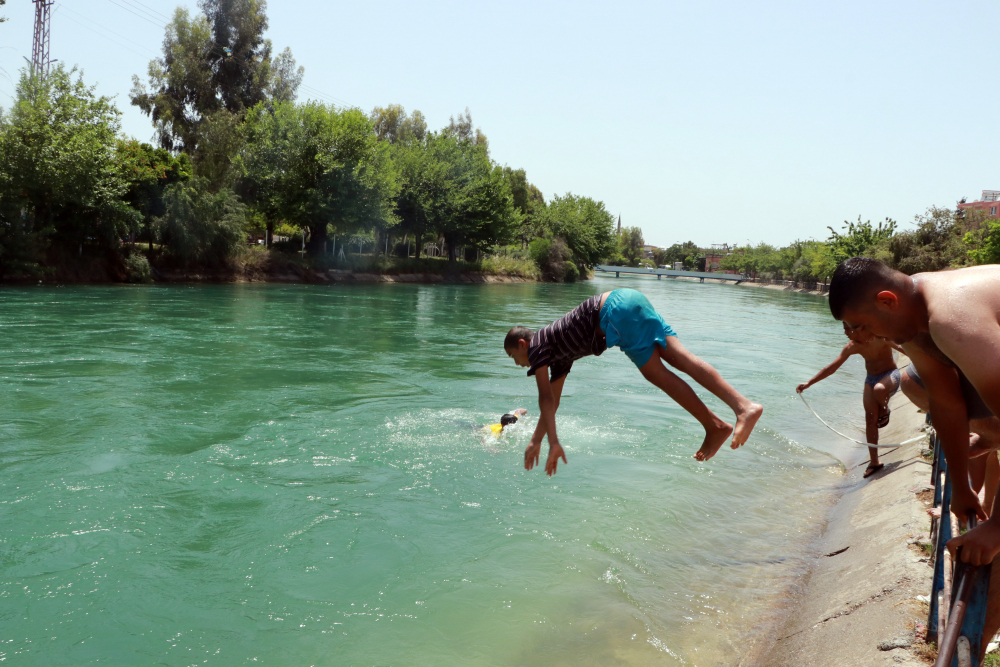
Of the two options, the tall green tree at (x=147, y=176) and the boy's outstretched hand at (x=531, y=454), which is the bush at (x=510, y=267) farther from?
the boy's outstretched hand at (x=531, y=454)

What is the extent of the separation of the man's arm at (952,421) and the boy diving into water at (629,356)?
1.90 m

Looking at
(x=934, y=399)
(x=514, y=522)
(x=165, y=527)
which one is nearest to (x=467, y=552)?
(x=514, y=522)

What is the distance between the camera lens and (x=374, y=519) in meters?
7.99

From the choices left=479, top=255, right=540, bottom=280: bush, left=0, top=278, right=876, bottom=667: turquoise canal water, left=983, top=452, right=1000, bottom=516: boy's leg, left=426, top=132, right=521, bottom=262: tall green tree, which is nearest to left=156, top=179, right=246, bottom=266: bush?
left=426, top=132, right=521, bottom=262: tall green tree

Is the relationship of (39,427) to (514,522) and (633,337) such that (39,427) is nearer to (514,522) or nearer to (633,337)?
(514,522)

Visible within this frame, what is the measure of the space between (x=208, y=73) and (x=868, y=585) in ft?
213

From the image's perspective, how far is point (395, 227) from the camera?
65562mm

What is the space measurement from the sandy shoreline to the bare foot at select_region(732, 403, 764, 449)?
1472mm

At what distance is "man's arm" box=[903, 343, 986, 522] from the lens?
10.5 feet

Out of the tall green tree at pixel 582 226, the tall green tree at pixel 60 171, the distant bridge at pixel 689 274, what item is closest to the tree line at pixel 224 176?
the tall green tree at pixel 60 171

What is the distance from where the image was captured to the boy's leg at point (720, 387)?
532cm

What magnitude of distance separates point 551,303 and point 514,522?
38.3 m

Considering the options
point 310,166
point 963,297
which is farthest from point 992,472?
point 310,166

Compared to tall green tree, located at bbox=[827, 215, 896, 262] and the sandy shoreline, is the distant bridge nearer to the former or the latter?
tall green tree, located at bbox=[827, 215, 896, 262]
